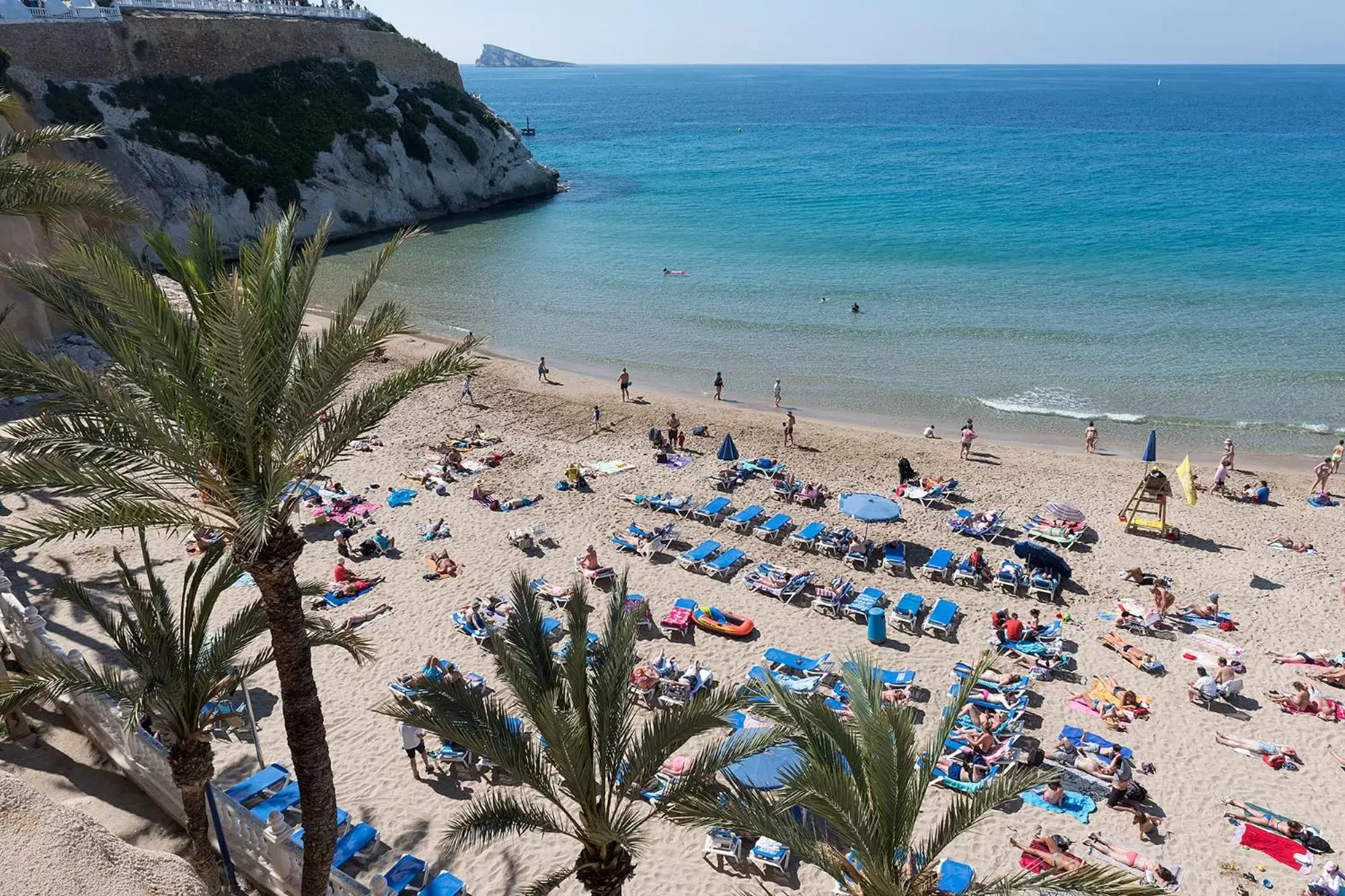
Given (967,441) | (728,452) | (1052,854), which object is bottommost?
(1052,854)

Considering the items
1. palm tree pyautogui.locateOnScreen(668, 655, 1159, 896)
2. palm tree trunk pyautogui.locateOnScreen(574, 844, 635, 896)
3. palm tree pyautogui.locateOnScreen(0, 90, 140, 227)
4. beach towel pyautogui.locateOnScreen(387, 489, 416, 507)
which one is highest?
palm tree pyautogui.locateOnScreen(0, 90, 140, 227)

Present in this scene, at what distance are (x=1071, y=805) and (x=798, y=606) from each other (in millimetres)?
5826

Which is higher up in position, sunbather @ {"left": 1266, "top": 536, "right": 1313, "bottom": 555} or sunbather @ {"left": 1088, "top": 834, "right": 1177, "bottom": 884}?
sunbather @ {"left": 1266, "top": 536, "right": 1313, "bottom": 555}

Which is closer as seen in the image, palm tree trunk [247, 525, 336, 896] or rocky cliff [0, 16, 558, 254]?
palm tree trunk [247, 525, 336, 896]

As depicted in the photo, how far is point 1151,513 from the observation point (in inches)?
798

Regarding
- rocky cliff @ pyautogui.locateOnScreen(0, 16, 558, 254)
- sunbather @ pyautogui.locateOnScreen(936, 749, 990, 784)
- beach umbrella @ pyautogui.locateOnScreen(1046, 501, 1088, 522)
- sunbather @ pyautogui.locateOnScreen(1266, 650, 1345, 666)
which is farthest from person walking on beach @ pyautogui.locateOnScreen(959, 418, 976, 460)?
rocky cliff @ pyautogui.locateOnScreen(0, 16, 558, 254)

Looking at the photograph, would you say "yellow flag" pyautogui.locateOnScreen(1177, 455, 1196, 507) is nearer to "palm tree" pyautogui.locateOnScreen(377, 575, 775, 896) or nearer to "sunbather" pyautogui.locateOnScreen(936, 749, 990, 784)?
"sunbather" pyautogui.locateOnScreen(936, 749, 990, 784)

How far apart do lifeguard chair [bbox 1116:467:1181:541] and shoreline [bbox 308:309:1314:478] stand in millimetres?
4298

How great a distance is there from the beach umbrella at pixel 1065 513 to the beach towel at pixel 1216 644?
13.7 ft

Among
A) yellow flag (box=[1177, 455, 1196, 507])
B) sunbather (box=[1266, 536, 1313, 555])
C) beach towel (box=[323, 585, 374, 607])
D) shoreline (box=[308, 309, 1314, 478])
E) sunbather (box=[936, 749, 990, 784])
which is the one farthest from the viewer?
shoreline (box=[308, 309, 1314, 478])

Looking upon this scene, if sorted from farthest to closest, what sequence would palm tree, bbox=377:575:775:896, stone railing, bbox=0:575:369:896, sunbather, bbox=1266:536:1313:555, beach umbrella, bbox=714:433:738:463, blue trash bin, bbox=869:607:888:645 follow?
beach umbrella, bbox=714:433:738:463 < sunbather, bbox=1266:536:1313:555 < blue trash bin, bbox=869:607:888:645 < stone railing, bbox=0:575:369:896 < palm tree, bbox=377:575:775:896

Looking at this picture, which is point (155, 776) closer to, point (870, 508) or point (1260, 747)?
point (870, 508)

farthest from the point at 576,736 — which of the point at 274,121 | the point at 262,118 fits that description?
the point at 274,121

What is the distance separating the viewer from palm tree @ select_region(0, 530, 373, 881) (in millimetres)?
7938
